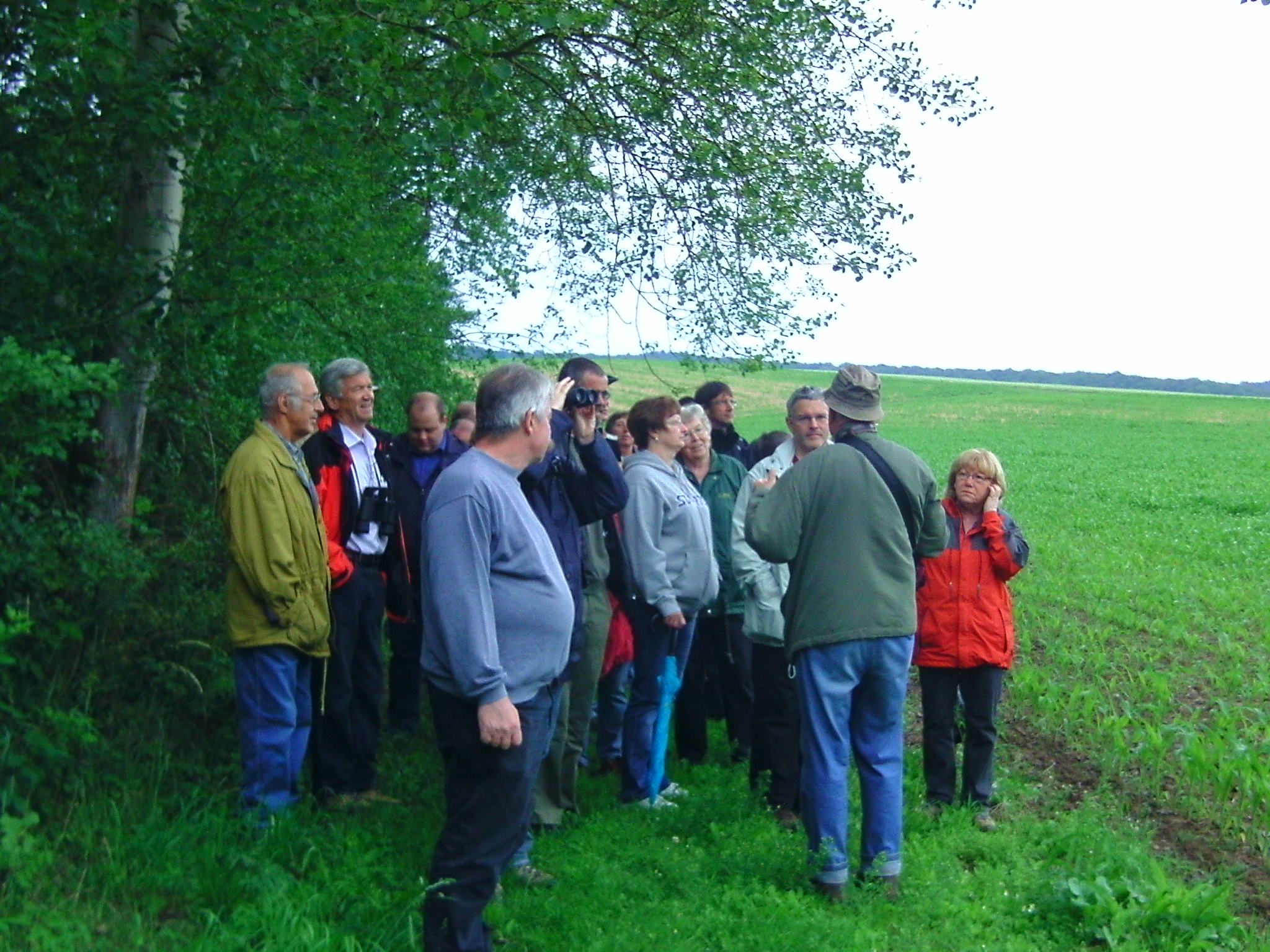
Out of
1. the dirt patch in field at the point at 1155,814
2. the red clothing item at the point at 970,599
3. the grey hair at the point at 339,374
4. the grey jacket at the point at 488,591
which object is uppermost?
the grey hair at the point at 339,374

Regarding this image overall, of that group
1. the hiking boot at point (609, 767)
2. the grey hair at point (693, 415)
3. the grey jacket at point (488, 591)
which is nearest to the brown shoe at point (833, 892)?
the grey jacket at point (488, 591)

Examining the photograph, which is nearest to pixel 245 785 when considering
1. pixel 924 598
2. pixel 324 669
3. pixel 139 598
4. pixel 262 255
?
pixel 324 669

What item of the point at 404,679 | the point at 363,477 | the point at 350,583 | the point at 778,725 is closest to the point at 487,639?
the point at 350,583

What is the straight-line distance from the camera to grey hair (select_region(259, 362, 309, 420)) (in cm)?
579

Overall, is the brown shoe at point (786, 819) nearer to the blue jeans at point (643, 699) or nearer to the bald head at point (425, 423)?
the blue jeans at point (643, 699)

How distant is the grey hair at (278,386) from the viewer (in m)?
Result: 5.79

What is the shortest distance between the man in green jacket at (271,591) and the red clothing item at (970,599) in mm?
2951

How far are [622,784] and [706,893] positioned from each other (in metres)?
1.37

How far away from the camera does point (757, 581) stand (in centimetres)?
661

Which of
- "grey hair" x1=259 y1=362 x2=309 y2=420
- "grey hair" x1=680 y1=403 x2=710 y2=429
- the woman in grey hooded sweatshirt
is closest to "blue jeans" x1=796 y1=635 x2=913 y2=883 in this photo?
the woman in grey hooded sweatshirt

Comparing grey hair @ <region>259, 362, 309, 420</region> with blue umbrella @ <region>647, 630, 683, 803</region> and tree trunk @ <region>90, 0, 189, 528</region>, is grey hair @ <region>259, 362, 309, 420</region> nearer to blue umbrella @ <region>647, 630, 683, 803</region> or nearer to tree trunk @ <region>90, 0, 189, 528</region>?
tree trunk @ <region>90, 0, 189, 528</region>

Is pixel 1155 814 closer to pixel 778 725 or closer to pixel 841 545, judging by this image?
pixel 778 725

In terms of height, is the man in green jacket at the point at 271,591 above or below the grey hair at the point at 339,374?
below

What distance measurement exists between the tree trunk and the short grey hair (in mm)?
2418
